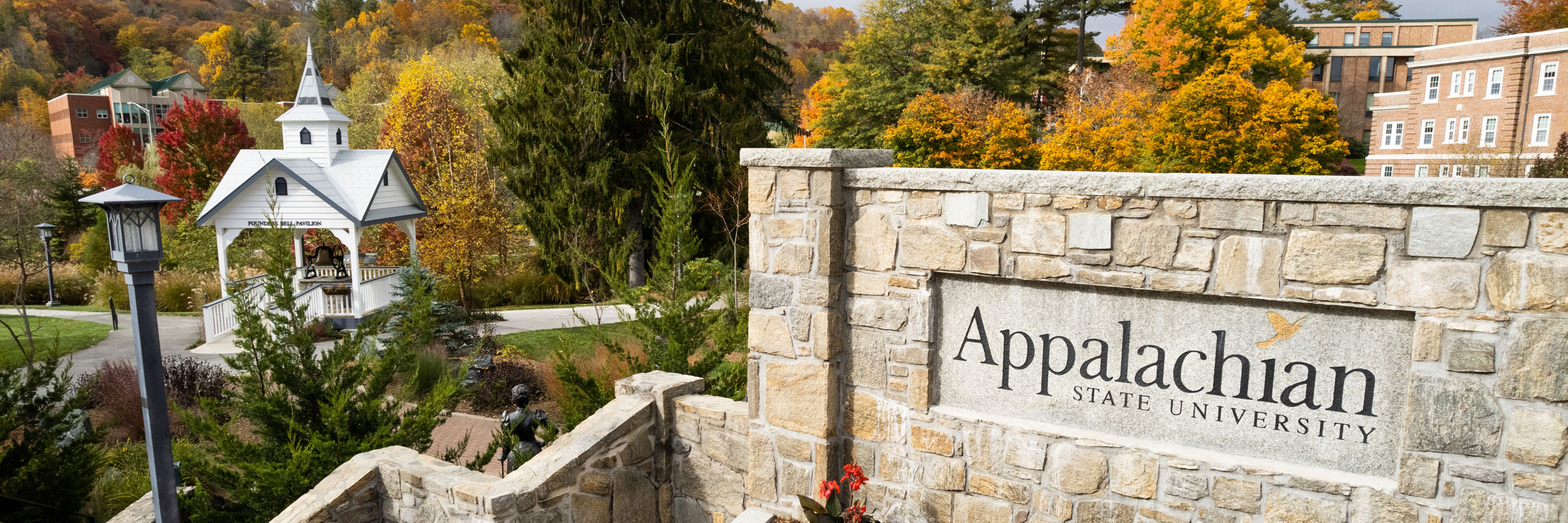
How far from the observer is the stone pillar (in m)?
4.27

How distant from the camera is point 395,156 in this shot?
16844 millimetres

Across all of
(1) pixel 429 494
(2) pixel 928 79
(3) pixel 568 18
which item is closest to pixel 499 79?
(3) pixel 568 18

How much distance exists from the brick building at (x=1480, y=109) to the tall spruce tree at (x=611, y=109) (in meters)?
25.5

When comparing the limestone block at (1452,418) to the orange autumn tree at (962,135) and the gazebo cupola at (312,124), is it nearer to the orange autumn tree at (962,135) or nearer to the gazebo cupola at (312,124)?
the gazebo cupola at (312,124)

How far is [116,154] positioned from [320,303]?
78.1 feet

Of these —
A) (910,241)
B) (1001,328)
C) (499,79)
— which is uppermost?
(499,79)

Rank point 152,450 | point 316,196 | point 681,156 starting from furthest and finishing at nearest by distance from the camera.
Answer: point 681,156 < point 316,196 < point 152,450

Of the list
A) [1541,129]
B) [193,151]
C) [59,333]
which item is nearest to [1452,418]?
[59,333]

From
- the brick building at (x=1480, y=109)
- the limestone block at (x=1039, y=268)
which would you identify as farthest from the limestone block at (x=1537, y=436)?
the brick building at (x=1480, y=109)

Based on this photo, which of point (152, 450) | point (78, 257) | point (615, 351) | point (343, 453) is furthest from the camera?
point (78, 257)

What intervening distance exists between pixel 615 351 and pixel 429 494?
2879mm

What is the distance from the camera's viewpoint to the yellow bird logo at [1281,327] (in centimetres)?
342

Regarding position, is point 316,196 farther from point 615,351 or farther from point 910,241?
point 910,241

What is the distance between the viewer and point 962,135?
932 inches
